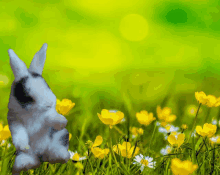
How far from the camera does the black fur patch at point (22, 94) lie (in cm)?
129

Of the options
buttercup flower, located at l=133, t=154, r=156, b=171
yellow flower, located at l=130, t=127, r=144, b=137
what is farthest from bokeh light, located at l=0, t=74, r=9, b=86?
buttercup flower, located at l=133, t=154, r=156, b=171

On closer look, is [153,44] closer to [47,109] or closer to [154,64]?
[154,64]

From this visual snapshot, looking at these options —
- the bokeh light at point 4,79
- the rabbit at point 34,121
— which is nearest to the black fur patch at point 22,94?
the rabbit at point 34,121

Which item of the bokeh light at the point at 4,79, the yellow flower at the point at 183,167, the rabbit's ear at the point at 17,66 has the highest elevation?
the rabbit's ear at the point at 17,66

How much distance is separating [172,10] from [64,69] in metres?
2.30

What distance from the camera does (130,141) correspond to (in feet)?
6.37

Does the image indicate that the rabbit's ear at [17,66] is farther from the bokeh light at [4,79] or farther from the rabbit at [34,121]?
the bokeh light at [4,79]

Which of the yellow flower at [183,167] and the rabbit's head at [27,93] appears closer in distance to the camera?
the yellow flower at [183,167]

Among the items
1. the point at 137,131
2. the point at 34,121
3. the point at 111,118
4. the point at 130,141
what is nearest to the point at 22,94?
the point at 34,121

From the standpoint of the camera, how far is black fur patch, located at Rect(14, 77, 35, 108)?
4.23ft

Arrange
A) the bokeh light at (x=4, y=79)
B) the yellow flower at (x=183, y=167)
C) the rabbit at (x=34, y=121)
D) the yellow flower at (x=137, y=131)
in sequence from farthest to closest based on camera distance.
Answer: the bokeh light at (x=4, y=79)
the yellow flower at (x=137, y=131)
the rabbit at (x=34, y=121)
the yellow flower at (x=183, y=167)

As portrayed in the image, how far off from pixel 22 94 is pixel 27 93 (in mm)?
22

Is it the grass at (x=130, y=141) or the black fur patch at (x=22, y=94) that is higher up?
the black fur patch at (x=22, y=94)

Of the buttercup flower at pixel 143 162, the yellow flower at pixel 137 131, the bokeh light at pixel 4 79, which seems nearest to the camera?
the buttercup flower at pixel 143 162
